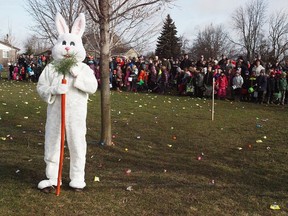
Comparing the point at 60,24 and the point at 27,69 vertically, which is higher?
the point at 60,24

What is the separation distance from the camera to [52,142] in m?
5.08

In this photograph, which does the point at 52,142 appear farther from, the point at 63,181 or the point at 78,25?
the point at 78,25

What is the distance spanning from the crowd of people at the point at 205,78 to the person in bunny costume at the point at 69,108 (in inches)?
463

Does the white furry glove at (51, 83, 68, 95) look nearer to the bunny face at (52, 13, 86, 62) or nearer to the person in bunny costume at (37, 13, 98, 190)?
the person in bunny costume at (37, 13, 98, 190)

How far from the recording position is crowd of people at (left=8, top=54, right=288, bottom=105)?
17500mm

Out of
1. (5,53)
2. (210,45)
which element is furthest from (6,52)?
(210,45)

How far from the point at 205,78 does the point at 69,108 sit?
14484 millimetres

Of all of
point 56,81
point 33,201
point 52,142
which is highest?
point 56,81

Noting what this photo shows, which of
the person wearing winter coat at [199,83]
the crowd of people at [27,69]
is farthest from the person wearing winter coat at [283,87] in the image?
the crowd of people at [27,69]

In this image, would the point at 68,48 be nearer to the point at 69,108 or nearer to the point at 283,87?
the point at 69,108

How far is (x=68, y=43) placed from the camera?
16.8 feet

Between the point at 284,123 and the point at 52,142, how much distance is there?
8479 millimetres

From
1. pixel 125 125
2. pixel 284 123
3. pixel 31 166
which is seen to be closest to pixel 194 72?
pixel 284 123

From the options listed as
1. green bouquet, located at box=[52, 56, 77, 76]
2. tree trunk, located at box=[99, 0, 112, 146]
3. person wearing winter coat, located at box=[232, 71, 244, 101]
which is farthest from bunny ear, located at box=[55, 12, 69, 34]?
person wearing winter coat, located at box=[232, 71, 244, 101]
